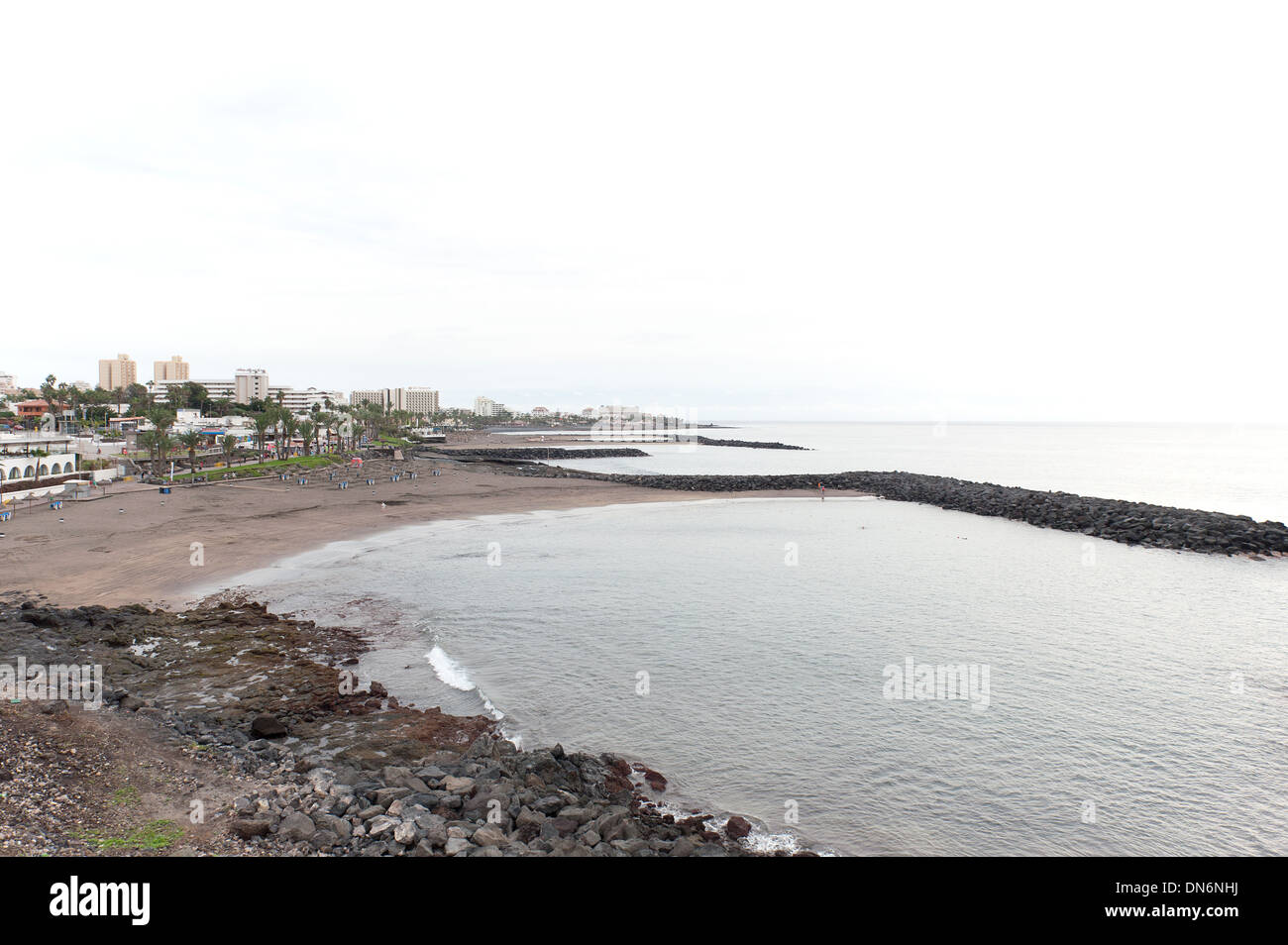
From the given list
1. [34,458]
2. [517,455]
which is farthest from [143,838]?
[517,455]

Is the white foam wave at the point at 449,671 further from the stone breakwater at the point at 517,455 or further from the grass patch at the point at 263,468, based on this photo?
the stone breakwater at the point at 517,455

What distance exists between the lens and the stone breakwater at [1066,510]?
39750 millimetres

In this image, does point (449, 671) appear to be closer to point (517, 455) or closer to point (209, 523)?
point (209, 523)

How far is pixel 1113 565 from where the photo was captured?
3462 cm

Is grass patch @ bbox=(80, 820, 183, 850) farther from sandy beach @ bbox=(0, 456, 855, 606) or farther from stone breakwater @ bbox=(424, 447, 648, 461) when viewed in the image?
stone breakwater @ bbox=(424, 447, 648, 461)

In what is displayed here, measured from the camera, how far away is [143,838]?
8797 mm

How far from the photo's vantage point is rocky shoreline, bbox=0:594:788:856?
9242 mm

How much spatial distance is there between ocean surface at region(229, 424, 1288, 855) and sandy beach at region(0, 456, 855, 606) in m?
3.84
